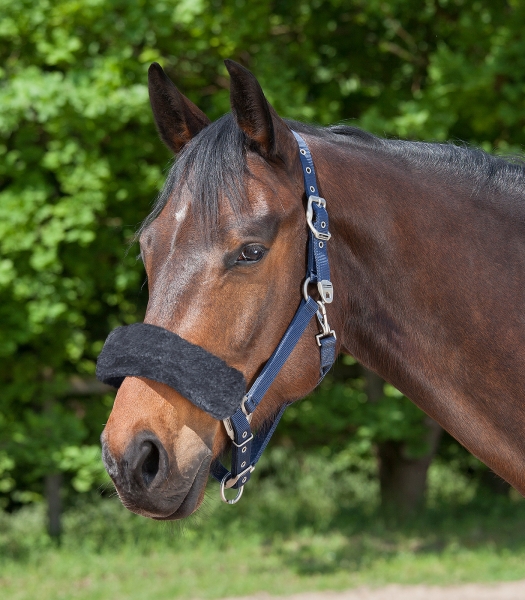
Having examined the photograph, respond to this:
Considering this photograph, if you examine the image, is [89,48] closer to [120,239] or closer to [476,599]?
[120,239]

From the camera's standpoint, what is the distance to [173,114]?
2.23m

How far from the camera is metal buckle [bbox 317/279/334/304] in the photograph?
194 centimetres

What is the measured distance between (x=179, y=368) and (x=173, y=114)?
0.93 meters

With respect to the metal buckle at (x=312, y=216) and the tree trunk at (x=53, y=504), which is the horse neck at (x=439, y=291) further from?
the tree trunk at (x=53, y=504)

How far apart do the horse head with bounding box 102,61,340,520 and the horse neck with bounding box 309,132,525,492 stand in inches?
6.9

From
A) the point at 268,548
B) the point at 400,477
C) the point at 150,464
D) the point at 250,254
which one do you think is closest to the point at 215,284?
the point at 250,254

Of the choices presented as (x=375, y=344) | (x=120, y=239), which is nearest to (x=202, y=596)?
(x=120, y=239)

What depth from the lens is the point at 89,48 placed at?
5.55 metres

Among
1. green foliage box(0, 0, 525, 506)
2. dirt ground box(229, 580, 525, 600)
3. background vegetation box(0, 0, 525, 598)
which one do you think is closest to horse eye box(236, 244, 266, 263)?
background vegetation box(0, 0, 525, 598)

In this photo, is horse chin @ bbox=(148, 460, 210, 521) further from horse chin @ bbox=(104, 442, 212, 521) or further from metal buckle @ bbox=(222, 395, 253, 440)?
metal buckle @ bbox=(222, 395, 253, 440)

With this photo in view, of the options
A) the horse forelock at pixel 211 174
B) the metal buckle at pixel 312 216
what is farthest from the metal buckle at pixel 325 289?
the horse forelock at pixel 211 174

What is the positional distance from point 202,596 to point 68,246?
9.66 feet

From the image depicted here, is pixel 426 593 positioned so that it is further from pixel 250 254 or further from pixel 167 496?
pixel 250 254

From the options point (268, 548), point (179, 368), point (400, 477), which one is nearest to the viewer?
point (179, 368)
